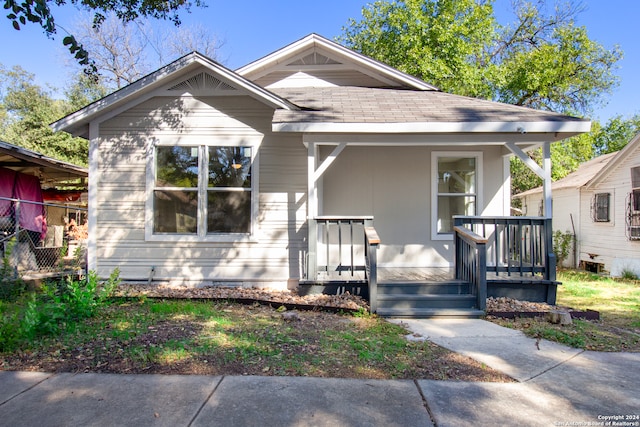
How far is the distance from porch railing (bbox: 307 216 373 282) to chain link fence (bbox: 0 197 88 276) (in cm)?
347

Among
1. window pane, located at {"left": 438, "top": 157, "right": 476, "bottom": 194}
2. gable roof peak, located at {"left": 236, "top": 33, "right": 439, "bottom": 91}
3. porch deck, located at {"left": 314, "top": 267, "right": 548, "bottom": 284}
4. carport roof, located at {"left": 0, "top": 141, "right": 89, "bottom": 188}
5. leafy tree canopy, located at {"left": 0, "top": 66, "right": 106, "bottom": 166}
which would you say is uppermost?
leafy tree canopy, located at {"left": 0, "top": 66, "right": 106, "bottom": 166}

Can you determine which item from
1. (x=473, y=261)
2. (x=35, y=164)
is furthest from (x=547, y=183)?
(x=35, y=164)

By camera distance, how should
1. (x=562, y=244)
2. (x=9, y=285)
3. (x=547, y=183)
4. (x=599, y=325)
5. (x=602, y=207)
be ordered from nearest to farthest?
1. (x=599, y=325)
2. (x=9, y=285)
3. (x=547, y=183)
4. (x=602, y=207)
5. (x=562, y=244)

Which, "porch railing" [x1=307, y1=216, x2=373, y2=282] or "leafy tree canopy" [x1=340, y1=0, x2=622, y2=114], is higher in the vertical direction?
"leafy tree canopy" [x1=340, y1=0, x2=622, y2=114]

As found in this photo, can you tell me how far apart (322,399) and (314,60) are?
25.1 ft

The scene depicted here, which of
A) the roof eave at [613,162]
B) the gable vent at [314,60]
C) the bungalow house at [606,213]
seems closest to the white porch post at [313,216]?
the gable vent at [314,60]

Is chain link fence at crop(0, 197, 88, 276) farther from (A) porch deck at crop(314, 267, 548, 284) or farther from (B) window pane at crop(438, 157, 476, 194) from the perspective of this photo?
(B) window pane at crop(438, 157, 476, 194)

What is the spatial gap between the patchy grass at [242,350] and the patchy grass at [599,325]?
1.53 metres

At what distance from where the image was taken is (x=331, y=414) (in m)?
2.76

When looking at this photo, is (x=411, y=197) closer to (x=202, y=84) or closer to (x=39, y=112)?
(x=202, y=84)

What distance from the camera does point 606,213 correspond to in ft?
41.0

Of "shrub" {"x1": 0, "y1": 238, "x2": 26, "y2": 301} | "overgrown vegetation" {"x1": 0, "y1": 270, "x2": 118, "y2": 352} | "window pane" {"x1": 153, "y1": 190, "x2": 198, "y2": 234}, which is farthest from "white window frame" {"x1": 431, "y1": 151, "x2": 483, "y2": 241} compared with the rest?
"shrub" {"x1": 0, "y1": 238, "x2": 26, "y2": 301}

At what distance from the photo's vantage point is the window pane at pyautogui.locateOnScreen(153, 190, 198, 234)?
23.1 ft

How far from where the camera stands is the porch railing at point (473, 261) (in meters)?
5.40
